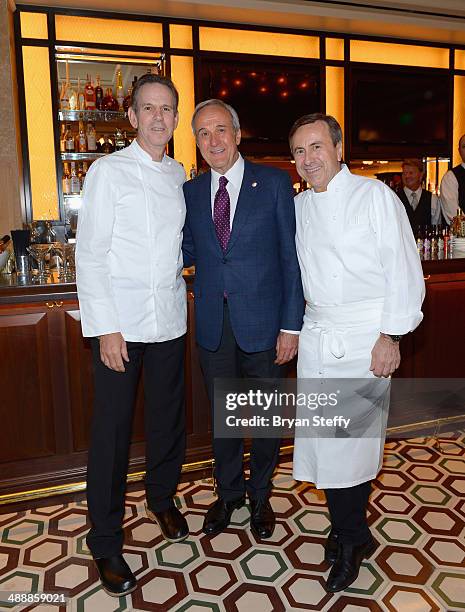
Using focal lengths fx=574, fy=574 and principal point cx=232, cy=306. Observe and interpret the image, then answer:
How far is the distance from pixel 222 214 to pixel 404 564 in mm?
1461

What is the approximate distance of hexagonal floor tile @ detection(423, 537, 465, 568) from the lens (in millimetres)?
2129

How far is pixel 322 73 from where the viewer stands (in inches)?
232

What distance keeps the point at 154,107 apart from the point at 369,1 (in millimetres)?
4170

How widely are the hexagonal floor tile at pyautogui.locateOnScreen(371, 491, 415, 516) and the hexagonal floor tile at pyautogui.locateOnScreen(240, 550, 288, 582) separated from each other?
591 mm

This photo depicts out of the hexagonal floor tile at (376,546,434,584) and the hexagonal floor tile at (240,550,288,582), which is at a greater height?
the hexagonal floor tile at (240,550,288,582)

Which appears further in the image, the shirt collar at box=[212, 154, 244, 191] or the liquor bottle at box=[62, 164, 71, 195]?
the liquor bottle at box=[62, 164, 71, 195]

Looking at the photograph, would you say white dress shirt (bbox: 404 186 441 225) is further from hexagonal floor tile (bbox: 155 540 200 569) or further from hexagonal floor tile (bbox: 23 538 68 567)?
hexagonal floor tile (bbox: 23 538 68 567)

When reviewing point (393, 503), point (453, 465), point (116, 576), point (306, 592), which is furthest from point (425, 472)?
point (116, 576)

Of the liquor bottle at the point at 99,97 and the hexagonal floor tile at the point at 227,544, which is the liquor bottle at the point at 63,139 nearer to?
the liquor bottle at the point at 99,97

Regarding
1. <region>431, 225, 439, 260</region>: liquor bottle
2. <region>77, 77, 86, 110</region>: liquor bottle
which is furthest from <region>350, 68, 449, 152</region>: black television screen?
<region>77, 77, 86, 110</region>: liquor bottle

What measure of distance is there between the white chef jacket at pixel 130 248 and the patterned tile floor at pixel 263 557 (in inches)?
34.0

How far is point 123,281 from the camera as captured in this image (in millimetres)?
1980

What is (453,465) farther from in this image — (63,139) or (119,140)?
(63,139)

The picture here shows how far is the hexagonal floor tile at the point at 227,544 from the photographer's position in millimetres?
2203
